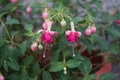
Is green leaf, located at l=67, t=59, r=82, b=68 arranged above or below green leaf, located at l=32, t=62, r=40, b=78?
above

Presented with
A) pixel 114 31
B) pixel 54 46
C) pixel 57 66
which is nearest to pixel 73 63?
pixel 57 66

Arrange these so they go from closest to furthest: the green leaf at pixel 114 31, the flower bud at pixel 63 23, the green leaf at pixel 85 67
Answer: the flower bud at pixel 63 23 → the green leaf at pixel 85 67 → the green leaf at pixel 114 31

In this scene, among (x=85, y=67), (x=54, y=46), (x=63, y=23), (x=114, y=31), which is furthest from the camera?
(x=114, y=31)

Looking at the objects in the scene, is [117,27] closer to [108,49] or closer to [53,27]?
[108,49]

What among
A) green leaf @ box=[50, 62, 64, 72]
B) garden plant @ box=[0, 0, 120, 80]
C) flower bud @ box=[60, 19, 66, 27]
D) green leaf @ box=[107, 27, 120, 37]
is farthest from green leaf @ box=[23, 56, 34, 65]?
green leaf @ box=[107, 27, 120, 37]

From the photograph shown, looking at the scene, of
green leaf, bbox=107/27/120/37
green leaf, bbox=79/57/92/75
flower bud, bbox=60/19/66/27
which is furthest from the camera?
green leaf, bbox=107/27/120/37

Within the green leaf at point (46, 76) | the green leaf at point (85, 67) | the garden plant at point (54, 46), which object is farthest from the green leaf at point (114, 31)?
the green leaf at point (46, 76)

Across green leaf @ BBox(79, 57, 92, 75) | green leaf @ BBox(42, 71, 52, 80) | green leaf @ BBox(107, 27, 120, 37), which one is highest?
green leaf @ BBox(79, 57, 92, 75)

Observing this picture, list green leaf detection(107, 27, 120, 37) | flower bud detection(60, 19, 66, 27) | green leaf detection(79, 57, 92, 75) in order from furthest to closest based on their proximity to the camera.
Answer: green leaf detection(107, 27, 120, 37) < green leaf detection(79, 57, 92, 75) < flower bud detection(60, 19, 66, 27)

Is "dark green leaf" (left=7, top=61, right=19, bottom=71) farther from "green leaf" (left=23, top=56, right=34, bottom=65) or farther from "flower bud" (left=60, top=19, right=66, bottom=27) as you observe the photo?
"flower bud" (left=60, top=19, right=66, bottom=27)

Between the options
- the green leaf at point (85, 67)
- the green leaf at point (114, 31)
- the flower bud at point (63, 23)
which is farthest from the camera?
the green leaf at point (114, 31)

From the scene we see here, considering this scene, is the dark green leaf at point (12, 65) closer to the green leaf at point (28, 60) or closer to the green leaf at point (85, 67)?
the green leaf at point (28, 60)

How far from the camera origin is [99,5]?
57.3 inches

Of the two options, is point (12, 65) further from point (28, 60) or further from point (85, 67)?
point (85, 67)
